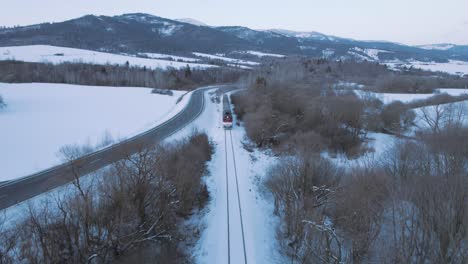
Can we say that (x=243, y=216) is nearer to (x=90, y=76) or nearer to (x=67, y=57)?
(x=90, y=76)

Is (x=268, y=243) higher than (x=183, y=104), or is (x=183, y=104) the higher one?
(x=183, y=104)

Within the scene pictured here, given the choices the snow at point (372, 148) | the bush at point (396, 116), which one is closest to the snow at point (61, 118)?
the snow at point (372, 148)

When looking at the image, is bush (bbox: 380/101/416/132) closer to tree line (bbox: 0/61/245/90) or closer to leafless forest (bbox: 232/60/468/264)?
leafless forest (bbox: 232/60/468/264)

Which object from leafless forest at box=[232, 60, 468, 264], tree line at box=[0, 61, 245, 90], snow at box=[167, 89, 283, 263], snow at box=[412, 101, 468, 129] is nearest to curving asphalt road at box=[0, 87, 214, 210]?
snow at box=[167, 89, 283, 263]

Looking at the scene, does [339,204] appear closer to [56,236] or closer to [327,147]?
[56,236]

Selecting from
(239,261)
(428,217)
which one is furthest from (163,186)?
(428,217)

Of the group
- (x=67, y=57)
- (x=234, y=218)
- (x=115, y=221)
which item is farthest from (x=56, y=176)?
(x=67, y=57)
